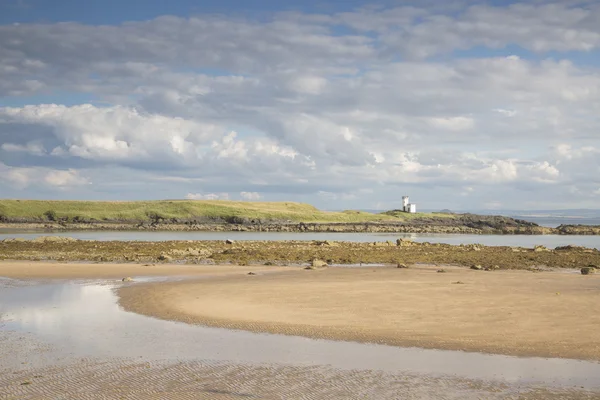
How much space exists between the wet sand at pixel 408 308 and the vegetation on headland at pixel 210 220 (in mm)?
75311

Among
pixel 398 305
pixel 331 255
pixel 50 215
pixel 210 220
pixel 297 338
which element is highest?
pixel 50 215

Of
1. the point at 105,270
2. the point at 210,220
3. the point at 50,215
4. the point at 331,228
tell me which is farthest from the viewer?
the point at 210,220

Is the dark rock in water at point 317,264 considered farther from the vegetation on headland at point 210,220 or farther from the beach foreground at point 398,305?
the vegetation on headland at point 210,220

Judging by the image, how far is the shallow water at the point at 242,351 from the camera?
11.2m

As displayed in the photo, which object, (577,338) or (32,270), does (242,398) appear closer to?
(577,338)

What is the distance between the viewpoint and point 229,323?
16.1 m

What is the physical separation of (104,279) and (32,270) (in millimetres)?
6031

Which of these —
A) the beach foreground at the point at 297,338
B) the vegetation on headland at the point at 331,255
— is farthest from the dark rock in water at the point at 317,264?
the beach foreground at the point at 297,338

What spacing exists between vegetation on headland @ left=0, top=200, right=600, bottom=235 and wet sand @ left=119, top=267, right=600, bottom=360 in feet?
247

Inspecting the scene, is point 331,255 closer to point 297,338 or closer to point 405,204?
point 297,338

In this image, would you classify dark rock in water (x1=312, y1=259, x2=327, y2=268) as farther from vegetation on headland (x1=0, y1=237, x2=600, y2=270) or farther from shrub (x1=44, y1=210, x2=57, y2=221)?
shrub (x1=44, y1=210, x2=57, y2=221)

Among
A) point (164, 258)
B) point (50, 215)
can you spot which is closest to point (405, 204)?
point (50, 215)

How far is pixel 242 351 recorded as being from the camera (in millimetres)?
12750

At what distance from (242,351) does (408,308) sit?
720 centimetres
